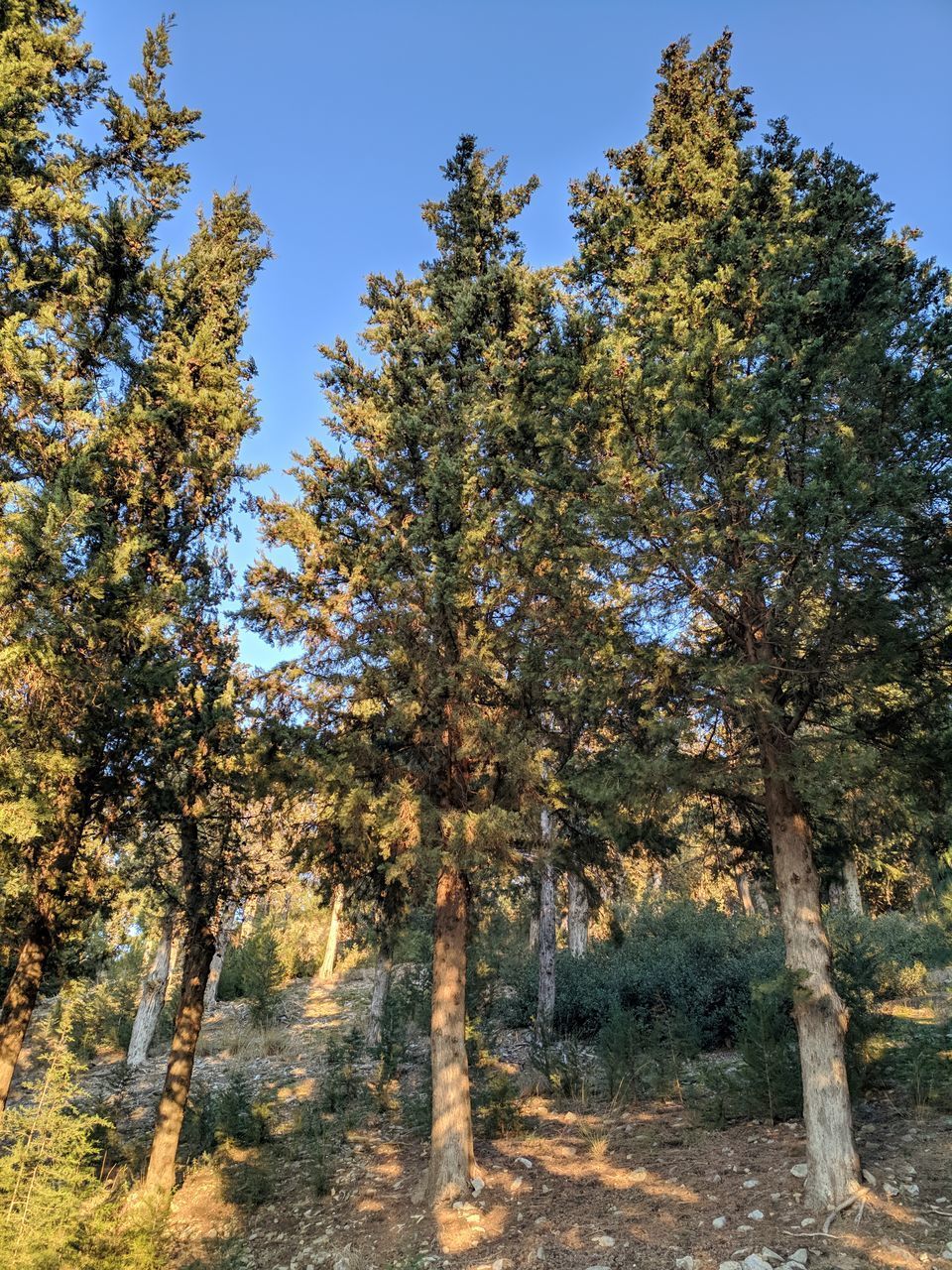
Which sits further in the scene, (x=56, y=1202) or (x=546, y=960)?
(x=546, y=960)

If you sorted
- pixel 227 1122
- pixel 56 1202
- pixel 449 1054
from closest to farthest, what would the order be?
pixel 56 1202
pixel 449 1054
pixel 227 1122

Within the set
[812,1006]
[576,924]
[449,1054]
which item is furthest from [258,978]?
[812,1006]

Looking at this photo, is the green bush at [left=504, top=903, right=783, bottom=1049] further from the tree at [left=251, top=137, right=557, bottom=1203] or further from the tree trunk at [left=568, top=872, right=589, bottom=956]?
the tree at [left=251, top=137, right=557, bottom=1203]

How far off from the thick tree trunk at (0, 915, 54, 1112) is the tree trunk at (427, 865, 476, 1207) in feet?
16.8

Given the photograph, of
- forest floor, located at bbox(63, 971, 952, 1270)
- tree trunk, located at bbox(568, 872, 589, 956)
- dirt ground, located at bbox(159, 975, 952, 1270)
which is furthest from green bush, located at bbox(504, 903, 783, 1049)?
dirt ground, located at bbox(159, 975, 952, 1270)

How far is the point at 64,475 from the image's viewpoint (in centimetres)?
846

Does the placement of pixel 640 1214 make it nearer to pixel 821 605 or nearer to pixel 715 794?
pixel 715 794

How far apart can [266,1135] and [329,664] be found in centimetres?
818

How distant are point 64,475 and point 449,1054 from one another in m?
8.82

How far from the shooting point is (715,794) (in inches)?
357

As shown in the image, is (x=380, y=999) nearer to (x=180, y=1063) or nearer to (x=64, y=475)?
(x=180, y=1063)

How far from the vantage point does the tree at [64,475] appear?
26.4ft

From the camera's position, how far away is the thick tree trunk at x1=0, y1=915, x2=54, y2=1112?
8445mm

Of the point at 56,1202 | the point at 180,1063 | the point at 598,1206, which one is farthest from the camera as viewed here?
the point at 180,1063
